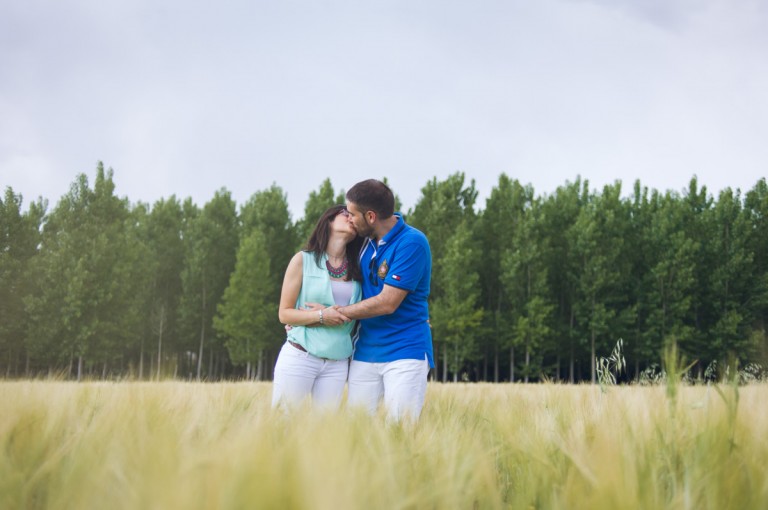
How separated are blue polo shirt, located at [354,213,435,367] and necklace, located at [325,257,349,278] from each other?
0.14m

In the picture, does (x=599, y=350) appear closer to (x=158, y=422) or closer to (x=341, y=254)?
(x=341, y=254)

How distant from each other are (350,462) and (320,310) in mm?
2944

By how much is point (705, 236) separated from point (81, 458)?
4213 centimetres

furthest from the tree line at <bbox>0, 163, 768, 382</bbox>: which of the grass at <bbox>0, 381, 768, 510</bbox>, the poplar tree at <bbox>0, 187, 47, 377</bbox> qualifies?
the grass at <bbox>0, 381, 768, 510</bbox>

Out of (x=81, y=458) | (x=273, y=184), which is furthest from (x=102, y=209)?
(x=81, y=458)

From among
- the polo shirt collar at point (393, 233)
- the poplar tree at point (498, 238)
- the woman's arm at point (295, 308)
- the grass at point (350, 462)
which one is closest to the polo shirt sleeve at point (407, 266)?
the polo shirt collar at point (393, 233)

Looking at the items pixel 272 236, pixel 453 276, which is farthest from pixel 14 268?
pixel 453 276

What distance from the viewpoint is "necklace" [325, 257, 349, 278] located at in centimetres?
478

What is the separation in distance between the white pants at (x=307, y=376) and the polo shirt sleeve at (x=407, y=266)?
2.67 ft

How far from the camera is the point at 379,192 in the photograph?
4.53 meters

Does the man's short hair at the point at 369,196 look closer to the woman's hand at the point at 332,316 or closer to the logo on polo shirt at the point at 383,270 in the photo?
the logo on polo shirt at the point at 383,270

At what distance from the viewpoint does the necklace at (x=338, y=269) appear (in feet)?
15.7

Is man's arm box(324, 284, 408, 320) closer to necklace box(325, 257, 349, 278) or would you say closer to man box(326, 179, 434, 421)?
man box(326, 179, 434, 421)

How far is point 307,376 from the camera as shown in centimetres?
456
